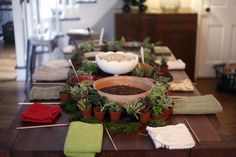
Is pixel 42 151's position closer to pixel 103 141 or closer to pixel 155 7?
pixel 103 141

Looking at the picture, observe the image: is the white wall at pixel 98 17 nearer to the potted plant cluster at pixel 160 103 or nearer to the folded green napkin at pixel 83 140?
the potted plant cluster at pixel 160 103

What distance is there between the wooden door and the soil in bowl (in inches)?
127

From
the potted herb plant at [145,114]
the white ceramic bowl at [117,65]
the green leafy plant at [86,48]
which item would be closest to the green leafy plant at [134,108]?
the potted herb plant at [145,114]

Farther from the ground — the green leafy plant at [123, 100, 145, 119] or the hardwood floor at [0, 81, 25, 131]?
the green leafy plant at [123, 100, 145, 119]

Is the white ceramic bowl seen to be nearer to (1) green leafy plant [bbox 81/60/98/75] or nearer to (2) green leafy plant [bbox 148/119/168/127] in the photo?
(1) green leafy plant [bbox 81/60/98/75]

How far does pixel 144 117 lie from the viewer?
6.38 feet

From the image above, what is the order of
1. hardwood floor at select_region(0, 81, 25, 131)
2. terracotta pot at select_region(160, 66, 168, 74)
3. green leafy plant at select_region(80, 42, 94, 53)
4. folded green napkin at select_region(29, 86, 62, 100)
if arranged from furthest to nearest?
1. hardwood floor at select_region(0, 81, 25, 131)
2. green leafy plant at select_region(80, 42, 94, 53)
3. terracotta pot at select_region(160, 66, 168, 74)
4. folded green napkin at select_region(29, 86, 62, 100)

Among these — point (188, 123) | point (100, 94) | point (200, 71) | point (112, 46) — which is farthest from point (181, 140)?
point (200, 71)

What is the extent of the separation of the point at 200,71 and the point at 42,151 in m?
4.02

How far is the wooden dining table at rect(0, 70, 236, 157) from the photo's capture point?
5.63 feet

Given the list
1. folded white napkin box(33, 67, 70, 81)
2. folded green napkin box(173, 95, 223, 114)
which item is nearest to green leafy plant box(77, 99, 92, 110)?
folded green napkin box(173, 95, 223, 114)

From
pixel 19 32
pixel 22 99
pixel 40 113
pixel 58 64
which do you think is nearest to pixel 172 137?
pixel 40 113

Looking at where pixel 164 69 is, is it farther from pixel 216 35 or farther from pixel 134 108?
pixel 216 35

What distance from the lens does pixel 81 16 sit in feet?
17.9
